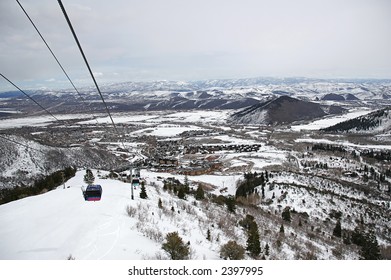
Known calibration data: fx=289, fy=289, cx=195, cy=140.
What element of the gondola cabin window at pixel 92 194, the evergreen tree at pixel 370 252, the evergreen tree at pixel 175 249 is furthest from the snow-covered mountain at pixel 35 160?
the evergreen tree at pixel 370 252

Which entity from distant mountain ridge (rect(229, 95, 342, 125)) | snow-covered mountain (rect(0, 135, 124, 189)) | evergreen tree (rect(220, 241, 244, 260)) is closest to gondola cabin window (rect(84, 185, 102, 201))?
evergreen tree (rect(220, 241, 244, 260))

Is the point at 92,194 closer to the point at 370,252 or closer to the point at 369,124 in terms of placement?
the point at 370,252

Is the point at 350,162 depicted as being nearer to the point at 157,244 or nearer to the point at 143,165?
the point at 143,165

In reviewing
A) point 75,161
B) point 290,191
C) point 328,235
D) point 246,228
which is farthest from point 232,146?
point 246,228

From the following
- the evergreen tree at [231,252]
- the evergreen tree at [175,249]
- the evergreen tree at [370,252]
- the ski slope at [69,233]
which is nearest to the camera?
the ski slope at [69,233]

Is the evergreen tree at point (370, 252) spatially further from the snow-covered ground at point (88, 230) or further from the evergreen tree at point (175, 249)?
the evergreen tree at point (175, 249)

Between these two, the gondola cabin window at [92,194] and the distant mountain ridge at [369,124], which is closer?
the gondola cabin window at [92,194]

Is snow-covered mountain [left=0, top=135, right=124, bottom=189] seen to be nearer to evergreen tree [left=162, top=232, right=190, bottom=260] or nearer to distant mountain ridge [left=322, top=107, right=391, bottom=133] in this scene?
evergreen tree [left=162, top=232, right=190, bottom=260]

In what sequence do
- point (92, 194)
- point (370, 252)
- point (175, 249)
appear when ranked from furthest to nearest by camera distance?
point (370, 252) < point (92, 194) < point (175, 249)

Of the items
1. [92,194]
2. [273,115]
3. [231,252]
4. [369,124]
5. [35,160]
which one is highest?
[92,194]

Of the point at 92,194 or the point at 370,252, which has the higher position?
the point at 92,194

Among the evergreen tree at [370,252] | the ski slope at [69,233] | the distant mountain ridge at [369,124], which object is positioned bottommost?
the distant mountain ridge at [369,124]

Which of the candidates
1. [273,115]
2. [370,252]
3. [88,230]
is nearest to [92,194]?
[88,230]

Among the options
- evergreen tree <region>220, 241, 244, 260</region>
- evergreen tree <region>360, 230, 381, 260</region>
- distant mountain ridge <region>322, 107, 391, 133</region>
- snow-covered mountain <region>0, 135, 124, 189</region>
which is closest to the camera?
evergreen tree <region>220, 241, 244, 260</region>
